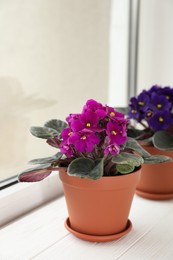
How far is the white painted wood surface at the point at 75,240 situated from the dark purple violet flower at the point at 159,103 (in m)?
0.32

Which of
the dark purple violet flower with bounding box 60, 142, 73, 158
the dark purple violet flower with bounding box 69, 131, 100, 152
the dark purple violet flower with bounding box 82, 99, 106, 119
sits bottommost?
the dark purple violet flower with bounding box 60, 142, 73, 158

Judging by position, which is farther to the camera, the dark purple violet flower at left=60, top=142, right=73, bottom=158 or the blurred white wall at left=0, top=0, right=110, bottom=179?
the blurred white wall at left=0, top=0, right=110, bottom=179

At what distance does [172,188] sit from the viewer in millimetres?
1170

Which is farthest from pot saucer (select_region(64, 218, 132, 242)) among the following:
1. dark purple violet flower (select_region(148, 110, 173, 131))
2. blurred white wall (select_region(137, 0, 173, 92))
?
blurred white wall (select_region(137, 0, 173, 92))

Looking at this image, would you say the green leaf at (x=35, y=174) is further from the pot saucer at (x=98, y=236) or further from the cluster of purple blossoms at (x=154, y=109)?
the cluster of purple blossoms at (x=154, y=109)

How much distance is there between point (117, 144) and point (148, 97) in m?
0.39

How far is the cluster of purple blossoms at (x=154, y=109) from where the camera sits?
1.14 metres

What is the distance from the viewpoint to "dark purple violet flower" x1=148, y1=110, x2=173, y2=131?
113cm

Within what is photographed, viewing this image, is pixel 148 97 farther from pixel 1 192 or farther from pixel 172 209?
pixel 1 192

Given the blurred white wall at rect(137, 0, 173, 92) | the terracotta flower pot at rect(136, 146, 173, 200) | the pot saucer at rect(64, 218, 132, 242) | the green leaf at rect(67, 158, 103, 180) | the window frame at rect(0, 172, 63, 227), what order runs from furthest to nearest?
1. the blurred white wall at rect(137, 0, 173, 92)
2. the terracotta flower pot at rect(136, 146, 173, 200)
3. the window frame at rect(0, 172, 63, 227)
4. the pot saucer at rect(64, 218, 132, 242)
5. the green leaf at rect(67, 158, 103, 180)

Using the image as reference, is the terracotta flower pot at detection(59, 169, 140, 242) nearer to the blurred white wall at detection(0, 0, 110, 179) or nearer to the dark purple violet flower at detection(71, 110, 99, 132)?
the dark purple violet flower at detection(71, 110, 99, 132)

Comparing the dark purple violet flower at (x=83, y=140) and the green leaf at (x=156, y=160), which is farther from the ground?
the dark purple violet flower at (x=83, y=140)

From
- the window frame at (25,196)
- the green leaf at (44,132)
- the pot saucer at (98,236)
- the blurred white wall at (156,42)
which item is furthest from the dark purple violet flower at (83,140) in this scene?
the blurred white wall at (156,42)

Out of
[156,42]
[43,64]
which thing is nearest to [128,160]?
[43,64]
